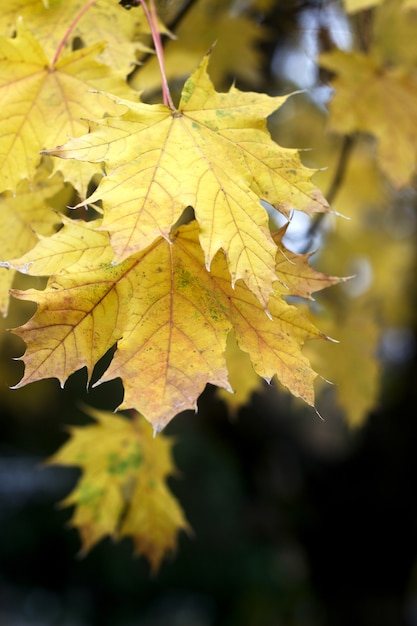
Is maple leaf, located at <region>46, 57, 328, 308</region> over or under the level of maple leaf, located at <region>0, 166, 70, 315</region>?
over

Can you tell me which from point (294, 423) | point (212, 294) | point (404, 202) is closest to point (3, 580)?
point (294, 423)

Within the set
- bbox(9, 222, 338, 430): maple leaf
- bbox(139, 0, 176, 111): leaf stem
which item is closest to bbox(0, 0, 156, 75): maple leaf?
bbox(139, 0, 176, 111): leaf stem

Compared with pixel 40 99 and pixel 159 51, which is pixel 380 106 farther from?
pixel 40 99

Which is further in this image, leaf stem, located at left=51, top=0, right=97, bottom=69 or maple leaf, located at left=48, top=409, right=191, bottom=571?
maple leaf, located at left=48, top=409, right=191, bottom=571

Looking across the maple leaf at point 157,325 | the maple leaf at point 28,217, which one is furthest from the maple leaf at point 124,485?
the maple leaf at point 157,325

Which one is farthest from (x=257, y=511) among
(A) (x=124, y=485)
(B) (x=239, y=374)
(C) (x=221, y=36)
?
(C) (x=221, y=36)

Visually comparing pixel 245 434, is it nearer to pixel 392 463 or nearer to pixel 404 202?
pixel 392 463

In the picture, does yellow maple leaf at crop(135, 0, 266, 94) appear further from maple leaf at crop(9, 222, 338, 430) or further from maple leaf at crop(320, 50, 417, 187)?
maple leaf at crop(9, 222, 338, 430)
